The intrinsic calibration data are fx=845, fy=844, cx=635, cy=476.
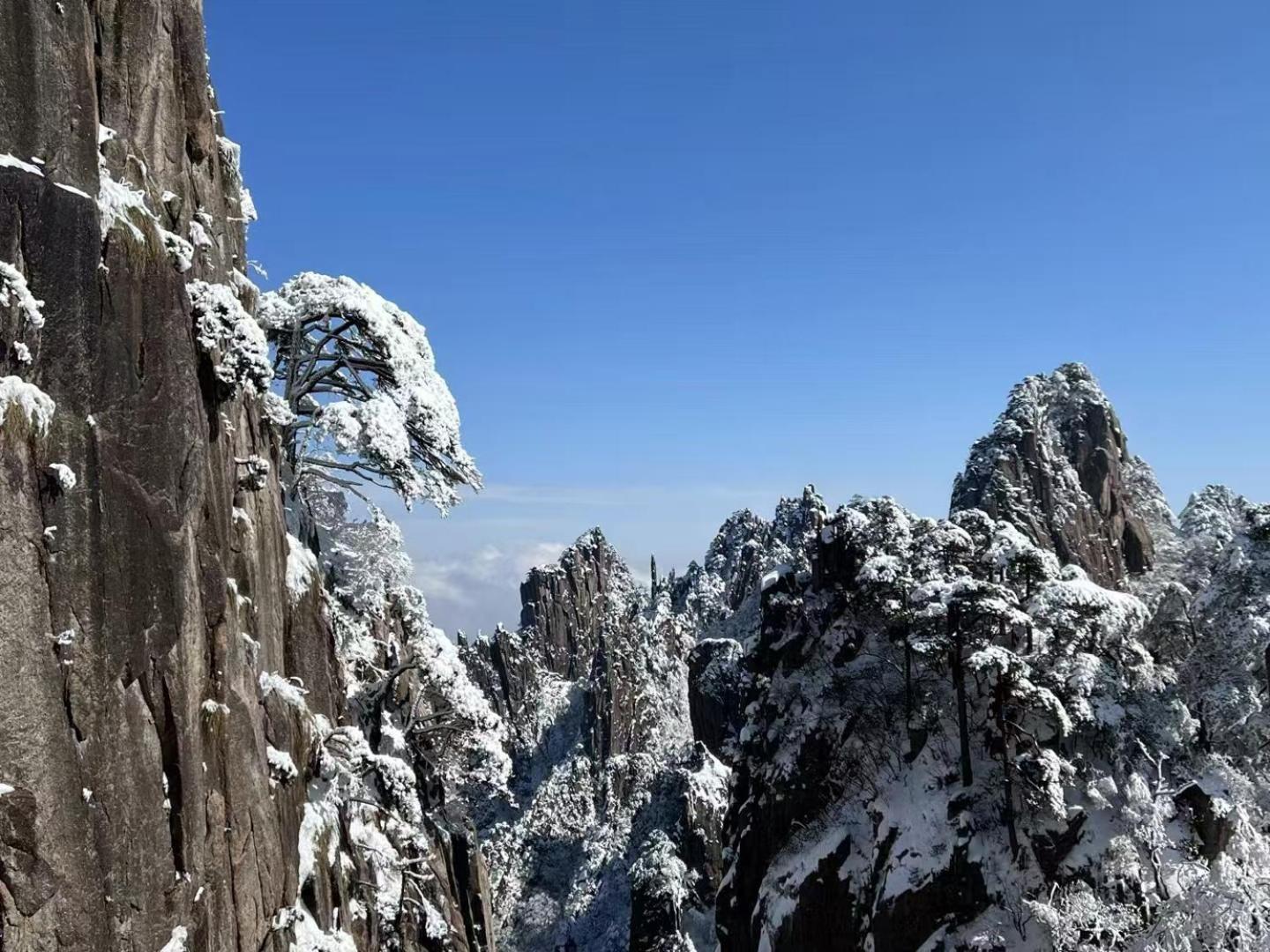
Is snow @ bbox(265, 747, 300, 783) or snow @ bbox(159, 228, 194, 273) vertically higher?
snow @ bbox(159, 228, 194, 273)

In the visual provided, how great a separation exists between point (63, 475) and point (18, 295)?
1637 millimetres

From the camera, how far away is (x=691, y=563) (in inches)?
Result: 5295

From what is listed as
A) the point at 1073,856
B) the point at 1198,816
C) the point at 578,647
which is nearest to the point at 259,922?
the point at 1073,856

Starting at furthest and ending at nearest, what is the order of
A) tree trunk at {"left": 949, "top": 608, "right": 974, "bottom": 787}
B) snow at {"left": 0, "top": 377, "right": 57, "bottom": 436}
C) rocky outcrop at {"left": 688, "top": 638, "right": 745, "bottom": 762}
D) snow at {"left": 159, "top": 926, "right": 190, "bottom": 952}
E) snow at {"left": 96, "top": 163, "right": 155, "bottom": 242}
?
rocky outcrop at {"left": 688, "top": 638, "right": 745, "bottom": 762}, tree trunk at {"left": 949, "top": 608, "right": 974, "bottom": 787}, snow at {"left": 96, "top": 163, "right": 155, "bottom": 242}, snow at {"left": 159, "top": 926, "right": 190, "bottom": 952}, snow at {"left": 0, "top": 377, "right": 57, "bottom": 436}

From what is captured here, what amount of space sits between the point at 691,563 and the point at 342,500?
115 m

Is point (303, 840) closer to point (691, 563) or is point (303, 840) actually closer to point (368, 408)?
point (368, 408)

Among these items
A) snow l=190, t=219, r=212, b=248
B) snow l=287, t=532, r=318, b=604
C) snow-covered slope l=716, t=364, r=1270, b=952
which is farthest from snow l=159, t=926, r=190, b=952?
snow-covered slope l=716, t=364, r=1270, b=952

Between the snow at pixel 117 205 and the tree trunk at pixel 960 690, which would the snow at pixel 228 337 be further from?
the tree trunk at pixel 960 690

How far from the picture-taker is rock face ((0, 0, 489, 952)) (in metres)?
7.41

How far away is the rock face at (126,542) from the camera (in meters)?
7.41

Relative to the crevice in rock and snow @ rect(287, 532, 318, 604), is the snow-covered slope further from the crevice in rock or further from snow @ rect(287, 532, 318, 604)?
the crevice in rock

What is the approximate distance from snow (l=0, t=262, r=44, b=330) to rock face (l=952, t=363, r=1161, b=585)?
139ft

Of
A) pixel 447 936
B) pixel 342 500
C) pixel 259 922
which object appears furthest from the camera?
pixel 342 500

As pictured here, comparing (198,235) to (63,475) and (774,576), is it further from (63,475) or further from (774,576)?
(774,576)
